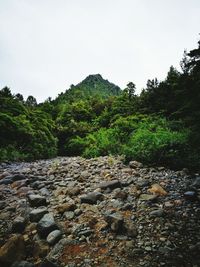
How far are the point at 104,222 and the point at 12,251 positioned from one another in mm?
1258

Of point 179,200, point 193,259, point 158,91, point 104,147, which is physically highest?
point 158,91

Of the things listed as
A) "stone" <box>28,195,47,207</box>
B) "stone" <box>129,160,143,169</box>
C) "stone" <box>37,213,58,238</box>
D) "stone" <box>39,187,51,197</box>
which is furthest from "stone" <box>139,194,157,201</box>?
"stone" <box>129,160,143,169</box>

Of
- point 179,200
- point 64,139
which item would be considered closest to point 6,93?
point 64,139

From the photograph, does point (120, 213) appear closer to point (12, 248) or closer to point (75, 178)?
point (12, 248)

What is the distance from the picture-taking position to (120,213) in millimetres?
3773

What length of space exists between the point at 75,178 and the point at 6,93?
13.7 metres

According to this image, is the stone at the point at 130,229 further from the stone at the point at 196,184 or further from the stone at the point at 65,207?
the stone at the point at 196,184

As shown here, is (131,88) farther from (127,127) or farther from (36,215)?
(36,215)

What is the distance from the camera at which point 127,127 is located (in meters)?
12.9

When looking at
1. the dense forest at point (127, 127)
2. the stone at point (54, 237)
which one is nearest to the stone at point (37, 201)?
the stone at point (54, 237)

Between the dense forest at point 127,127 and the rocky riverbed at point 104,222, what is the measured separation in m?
1.24

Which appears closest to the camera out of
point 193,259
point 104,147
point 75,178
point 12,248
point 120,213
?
point 193,259

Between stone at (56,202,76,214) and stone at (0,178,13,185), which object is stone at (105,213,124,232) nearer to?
stone at (56,202,76,214)

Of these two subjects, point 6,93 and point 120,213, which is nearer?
point 120,213
